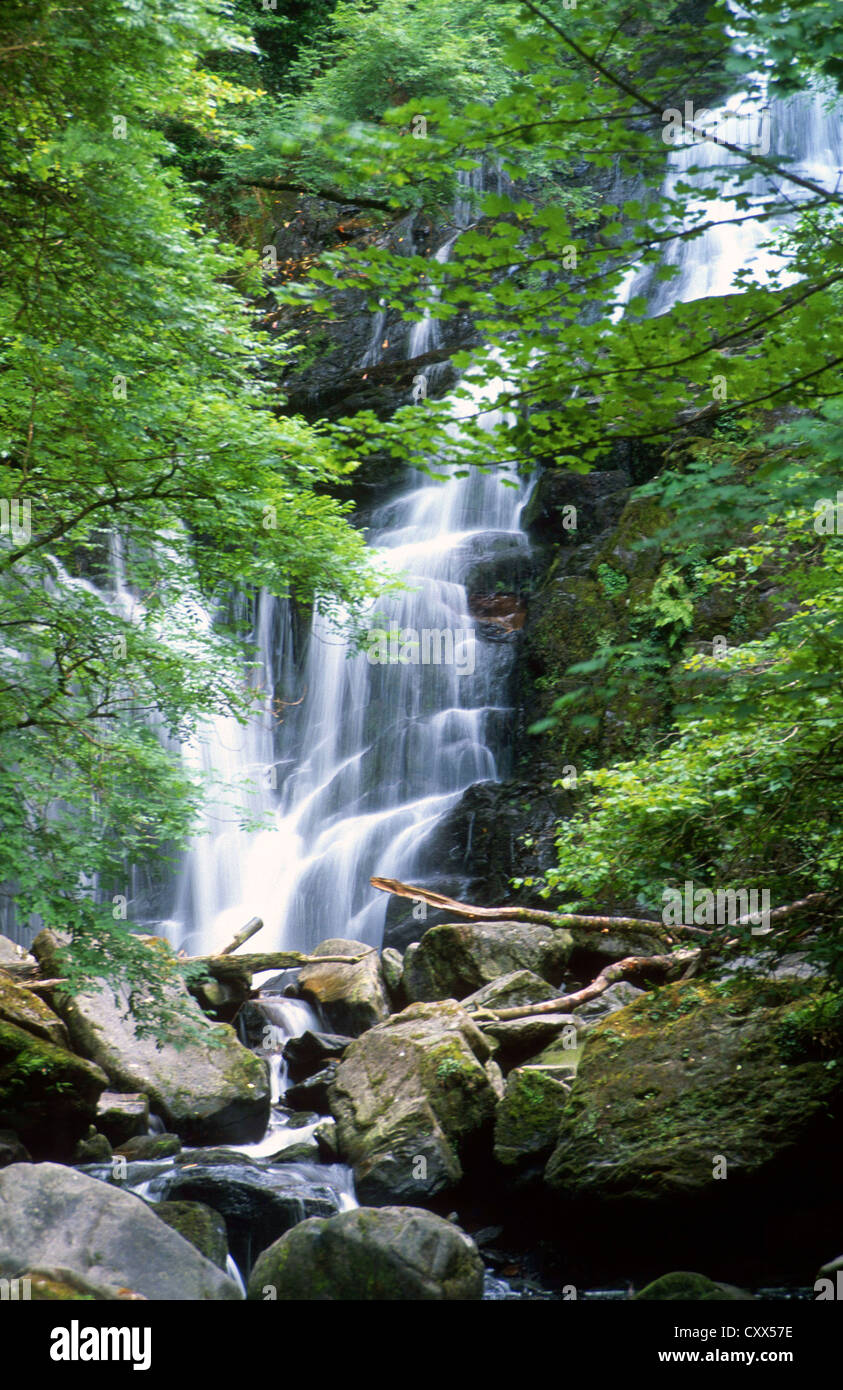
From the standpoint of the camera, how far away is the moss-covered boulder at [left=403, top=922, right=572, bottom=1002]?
31.1 feet

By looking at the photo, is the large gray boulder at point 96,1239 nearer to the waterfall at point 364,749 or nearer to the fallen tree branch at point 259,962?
the fallen tree branch at point 259,962

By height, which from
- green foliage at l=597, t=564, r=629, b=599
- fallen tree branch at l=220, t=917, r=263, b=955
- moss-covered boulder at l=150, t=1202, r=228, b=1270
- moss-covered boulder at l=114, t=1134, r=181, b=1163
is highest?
green foliage at l=597, t=564, r=629, b=599

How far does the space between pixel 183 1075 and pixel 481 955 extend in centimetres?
294

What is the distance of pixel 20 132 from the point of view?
6.07 m

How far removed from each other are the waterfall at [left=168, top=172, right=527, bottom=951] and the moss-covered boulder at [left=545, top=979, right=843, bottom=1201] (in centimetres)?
705

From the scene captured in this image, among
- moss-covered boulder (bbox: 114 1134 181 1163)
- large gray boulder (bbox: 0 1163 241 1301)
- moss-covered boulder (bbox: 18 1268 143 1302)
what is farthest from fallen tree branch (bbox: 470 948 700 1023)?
moss-covered boulder (bbox: 18 1268 143 1302)

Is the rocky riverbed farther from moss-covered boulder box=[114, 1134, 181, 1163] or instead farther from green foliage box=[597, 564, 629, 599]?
green foliage box=[597, 564, 629, 599]

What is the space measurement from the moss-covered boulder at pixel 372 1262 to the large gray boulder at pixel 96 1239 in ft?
0.98

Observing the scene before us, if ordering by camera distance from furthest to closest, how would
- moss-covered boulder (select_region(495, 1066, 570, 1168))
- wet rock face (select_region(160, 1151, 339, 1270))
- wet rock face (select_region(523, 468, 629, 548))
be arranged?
wet rock face (select_region(523, 468, 629, 548)) < moss-covered boulder (select_region(495, 1066, 570, 1168)) < wet rock face (select_region(160, 1151, 339, 1270))

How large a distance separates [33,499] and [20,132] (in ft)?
7.33

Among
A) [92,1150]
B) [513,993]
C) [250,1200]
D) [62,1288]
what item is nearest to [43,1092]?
[92,1150]

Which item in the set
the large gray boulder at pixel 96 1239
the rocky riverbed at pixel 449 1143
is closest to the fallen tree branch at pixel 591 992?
the rocky riverbed at pixel 449 1143
